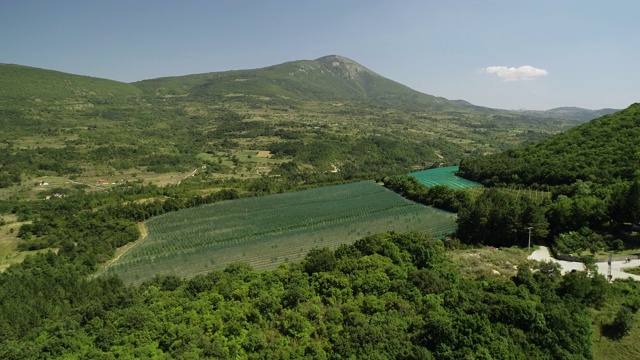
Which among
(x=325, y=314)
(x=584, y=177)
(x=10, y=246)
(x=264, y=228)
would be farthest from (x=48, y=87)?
A: (x=584, y=177)

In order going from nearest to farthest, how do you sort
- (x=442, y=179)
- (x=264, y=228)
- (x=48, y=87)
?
(x=264, y=228)
(x=442, y=179)
(x=48, y=87)

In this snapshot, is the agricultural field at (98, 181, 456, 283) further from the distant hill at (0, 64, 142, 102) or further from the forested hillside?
the distant hill at (0, 64, 142, 102)

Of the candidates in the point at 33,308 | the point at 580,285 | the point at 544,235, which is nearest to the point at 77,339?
the point at 33,308

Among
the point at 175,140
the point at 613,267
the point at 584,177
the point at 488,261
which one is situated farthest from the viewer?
the point at 175,140

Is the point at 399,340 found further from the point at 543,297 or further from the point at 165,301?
the point at 165,301

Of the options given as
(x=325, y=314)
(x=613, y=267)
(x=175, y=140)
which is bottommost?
(x=325, y=314)

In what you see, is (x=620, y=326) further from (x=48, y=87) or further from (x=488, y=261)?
(x=48, y=87)
